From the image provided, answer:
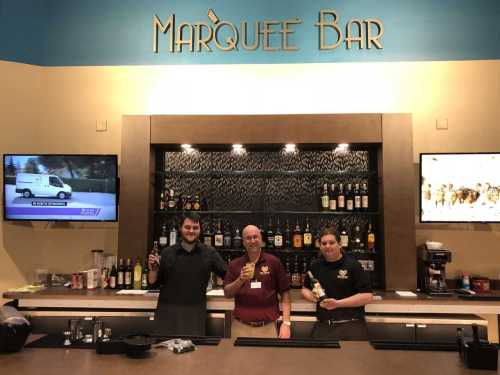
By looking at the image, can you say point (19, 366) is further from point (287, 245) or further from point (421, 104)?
point (421, 104)

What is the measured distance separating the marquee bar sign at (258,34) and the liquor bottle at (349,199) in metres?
A: 1.58

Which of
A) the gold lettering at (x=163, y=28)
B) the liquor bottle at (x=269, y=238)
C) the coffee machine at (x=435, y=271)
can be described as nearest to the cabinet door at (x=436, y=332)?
the coffee machine at (x=435, y=271)

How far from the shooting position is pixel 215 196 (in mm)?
4855

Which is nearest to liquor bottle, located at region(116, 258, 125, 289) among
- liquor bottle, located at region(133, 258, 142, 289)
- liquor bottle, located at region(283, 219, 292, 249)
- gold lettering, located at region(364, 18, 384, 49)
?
liquor bottle, located at region(133, 258, 142, 289)

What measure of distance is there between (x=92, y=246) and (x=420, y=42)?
4240 millimetres

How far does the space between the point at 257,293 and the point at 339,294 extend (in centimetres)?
61

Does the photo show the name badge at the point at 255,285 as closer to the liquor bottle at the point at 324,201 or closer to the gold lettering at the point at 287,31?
the liquor bottle at the point at 324,201

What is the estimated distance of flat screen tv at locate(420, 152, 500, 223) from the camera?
13.9 ft

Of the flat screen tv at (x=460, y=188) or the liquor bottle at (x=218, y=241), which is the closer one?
the flat screen tv at (x=460, y=188)

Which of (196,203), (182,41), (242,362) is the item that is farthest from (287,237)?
(242,362)

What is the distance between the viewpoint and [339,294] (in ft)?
10.7

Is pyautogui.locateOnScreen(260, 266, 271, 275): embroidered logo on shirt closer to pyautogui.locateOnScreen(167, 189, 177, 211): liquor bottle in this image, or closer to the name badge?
the name badge

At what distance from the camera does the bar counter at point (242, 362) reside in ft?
6.44

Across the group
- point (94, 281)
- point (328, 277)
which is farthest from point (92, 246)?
point (328, 277)
